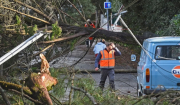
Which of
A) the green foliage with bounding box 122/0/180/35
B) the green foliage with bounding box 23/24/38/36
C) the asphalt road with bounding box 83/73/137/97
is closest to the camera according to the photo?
the asphalt road with bounding box 83/73/137/97

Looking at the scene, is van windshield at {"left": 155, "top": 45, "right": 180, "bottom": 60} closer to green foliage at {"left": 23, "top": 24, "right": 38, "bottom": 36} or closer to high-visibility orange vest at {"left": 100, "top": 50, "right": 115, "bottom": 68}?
high-visibility orange vest at {"left": 100, "top": 50, "right": 115, "bottom": 68}

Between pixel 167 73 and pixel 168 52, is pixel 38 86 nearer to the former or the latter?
pixel 167 73

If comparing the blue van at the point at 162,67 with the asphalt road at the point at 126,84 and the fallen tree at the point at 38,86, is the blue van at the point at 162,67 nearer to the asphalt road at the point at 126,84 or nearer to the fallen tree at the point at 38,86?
the asphalt road at the point at 126,84

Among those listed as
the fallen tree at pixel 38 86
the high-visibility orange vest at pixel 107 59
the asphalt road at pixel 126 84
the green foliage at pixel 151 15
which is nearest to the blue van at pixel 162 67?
the asphalt road at pixel 126 84

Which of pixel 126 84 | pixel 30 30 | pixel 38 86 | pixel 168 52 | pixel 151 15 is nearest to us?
pixel 38 86

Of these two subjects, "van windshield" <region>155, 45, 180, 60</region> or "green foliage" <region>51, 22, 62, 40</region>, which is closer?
"green foliage" <region>51, 22, 62, 40</region>

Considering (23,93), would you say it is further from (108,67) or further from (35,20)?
(108,67)

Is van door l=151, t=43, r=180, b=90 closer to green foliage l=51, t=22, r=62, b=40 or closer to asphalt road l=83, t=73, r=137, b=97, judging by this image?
asphalt road l=83, t=73, r=137, b=97

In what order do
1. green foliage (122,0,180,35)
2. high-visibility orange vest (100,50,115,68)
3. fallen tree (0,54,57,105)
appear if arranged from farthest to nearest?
green foliage (122,0,180,35) → high-visibility orange vest (100,50,115,68) → fallen tree (0,54,57,105)

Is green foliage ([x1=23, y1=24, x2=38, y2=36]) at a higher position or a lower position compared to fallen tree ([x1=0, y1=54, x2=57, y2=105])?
higher

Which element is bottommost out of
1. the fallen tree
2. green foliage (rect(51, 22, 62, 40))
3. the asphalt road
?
the asphalt road

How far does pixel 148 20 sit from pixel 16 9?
1067cm

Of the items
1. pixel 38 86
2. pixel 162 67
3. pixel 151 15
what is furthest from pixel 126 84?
pixel 151 15

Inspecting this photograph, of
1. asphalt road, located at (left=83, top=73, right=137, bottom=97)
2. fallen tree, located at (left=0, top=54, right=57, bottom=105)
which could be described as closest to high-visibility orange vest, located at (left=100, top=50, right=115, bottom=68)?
asphalt road, located at (left=83, top=73, right=137, bottom=97)
